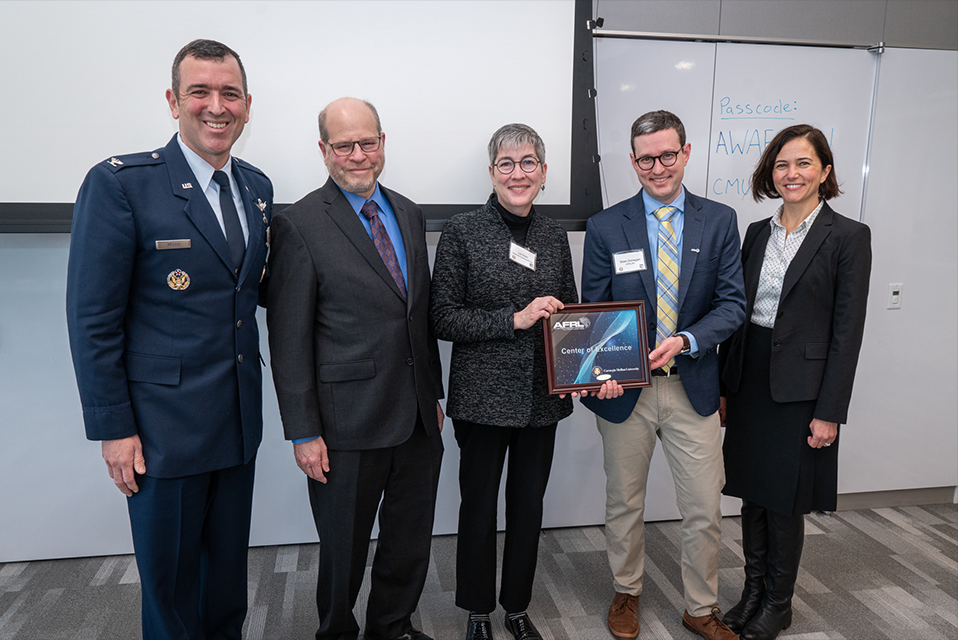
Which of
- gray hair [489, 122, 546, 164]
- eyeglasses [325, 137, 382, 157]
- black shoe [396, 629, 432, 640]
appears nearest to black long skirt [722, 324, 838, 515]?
gray hair [489, 122, 546, 164]

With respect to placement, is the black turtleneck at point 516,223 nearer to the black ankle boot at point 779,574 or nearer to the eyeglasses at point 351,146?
the eyeglasses at point 351,146

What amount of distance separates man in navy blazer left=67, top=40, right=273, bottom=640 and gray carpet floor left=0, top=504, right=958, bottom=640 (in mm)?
836

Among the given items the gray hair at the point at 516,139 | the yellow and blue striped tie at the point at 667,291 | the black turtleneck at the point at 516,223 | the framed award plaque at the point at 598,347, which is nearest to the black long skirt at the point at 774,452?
the yellow and blue striped tie at the point at 667,291

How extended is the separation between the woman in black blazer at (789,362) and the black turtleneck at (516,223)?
2.95 feet

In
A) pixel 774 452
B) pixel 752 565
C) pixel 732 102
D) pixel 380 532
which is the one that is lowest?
pixel 752 565

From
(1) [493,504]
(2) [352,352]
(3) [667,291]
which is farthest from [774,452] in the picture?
(2) [352,352]

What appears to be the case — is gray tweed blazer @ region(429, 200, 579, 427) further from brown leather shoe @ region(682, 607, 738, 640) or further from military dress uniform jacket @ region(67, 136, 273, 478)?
brown leather shoe @ region(682, 607, 738, 640)

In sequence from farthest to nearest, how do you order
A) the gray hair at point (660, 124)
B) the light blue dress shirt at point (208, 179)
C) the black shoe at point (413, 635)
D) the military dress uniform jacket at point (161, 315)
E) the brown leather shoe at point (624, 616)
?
the brown leather shoe at point (624, 616), the black shoe at point (413, 635), the gray hair at point (660, 124), the light blue dress shirt at point (208, 179), the military dress uniform jacket at point (161, 315)

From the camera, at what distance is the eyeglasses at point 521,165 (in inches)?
75.1

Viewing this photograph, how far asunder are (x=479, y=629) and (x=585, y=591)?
60 centimetres

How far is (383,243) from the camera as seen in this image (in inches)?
74.2

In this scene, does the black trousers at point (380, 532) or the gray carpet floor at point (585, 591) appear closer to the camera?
the black trousers at point (380, 532)

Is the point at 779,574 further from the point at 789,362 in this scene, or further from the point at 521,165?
the point at 521,165

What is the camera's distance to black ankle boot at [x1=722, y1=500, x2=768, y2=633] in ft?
7.45
